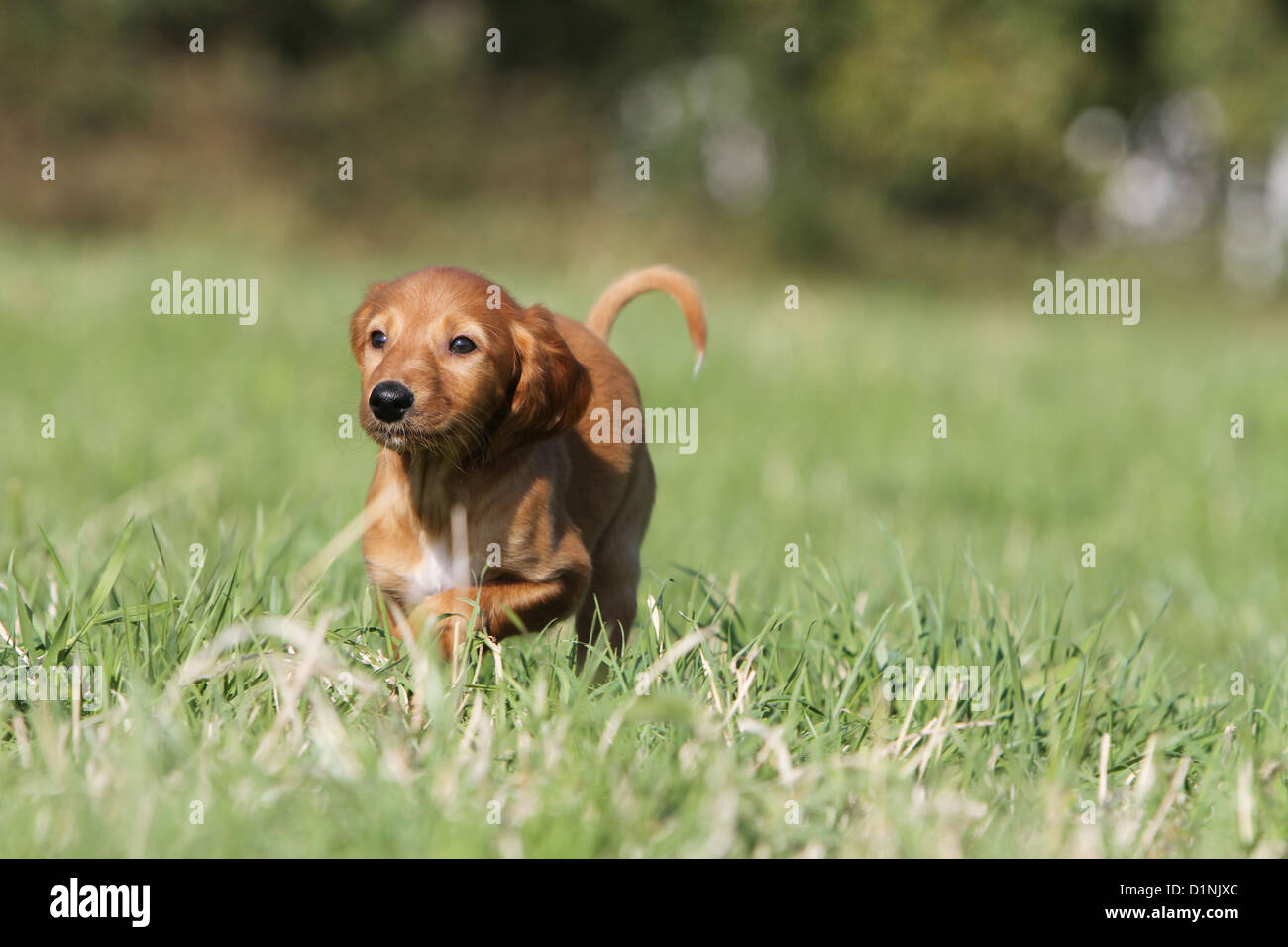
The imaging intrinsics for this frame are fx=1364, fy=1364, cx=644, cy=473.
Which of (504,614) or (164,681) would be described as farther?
Result: (504,614)

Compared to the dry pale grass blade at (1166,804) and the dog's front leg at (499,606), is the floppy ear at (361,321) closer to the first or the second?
the dog's front leg at (499,606)

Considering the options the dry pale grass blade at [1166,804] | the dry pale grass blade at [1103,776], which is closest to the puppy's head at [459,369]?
the dry pale grass blade at [1103,776]

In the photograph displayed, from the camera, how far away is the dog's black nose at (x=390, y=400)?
8.47 feet

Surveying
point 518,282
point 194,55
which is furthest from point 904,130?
point 518,282

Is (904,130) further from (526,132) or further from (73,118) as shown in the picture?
(73,118)

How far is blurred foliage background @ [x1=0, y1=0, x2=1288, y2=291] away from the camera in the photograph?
68.3ft

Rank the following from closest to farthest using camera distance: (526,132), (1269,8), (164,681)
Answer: (164,681) < (526,132) < (1269,8)

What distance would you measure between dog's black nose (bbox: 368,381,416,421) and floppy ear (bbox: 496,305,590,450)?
29 centimetres

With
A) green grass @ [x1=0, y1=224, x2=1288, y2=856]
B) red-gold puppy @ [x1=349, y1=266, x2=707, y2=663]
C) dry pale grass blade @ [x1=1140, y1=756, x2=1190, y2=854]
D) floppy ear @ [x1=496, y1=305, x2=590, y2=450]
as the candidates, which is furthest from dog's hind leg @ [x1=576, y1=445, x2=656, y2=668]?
dry pale grass blade @ [x1=1140, y1=756, x2=1190, y2=854]

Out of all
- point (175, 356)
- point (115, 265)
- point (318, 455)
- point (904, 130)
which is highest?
point (904, 130)

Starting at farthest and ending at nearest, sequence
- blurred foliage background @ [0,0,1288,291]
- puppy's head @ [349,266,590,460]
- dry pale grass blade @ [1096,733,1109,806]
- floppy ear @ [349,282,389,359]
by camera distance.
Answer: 1. blurred foliage background @ [0,0,1288,291]
2. floppy ear @ [349,282,389,359]
3. puppy's head @ [349,266,590,460]
4. dry pale grass blade @ [1096,733,1109,806]

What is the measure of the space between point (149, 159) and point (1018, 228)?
16067 millimetres

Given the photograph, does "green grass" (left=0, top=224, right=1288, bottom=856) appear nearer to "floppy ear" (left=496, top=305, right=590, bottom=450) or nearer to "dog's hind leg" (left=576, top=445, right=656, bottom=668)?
"dog's hind leg" (left=576, top=445, right=656, bottom=668)

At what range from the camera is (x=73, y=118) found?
2053cm
